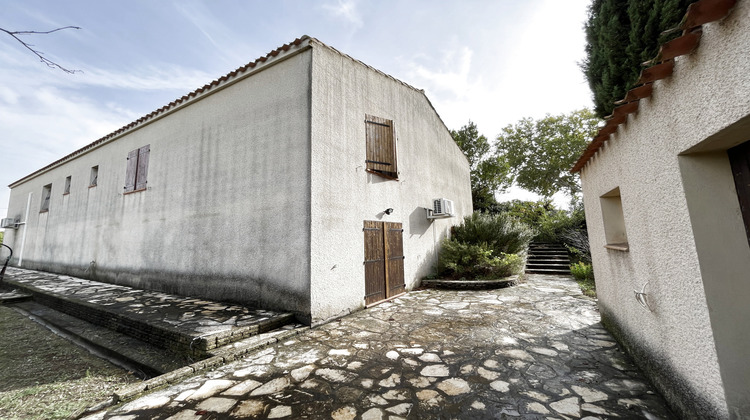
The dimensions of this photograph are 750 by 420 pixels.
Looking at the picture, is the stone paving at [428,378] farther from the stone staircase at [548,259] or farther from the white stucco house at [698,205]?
the stone staircase at [548,259]

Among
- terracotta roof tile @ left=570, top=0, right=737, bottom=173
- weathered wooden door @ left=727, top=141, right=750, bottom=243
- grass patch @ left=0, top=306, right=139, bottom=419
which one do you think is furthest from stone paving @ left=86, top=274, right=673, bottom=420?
terracotta roof tile @ left=570, top=0, right=737, bottom=173

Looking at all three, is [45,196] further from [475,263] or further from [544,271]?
[544,271]

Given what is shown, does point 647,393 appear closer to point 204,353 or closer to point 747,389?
point 747,389

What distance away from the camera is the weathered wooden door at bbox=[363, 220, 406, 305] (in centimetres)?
552

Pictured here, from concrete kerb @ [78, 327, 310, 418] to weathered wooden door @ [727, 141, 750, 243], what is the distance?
14.8ft

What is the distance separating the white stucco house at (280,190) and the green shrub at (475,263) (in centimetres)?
51

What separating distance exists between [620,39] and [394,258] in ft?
20.6

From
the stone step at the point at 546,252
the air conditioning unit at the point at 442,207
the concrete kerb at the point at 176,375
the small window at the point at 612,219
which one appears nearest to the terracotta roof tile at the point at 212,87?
the air conditioning unit at the point at 442,207

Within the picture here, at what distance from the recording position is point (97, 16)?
9.22 ft

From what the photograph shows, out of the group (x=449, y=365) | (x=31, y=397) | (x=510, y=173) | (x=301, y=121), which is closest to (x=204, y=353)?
(x=31, y=397)

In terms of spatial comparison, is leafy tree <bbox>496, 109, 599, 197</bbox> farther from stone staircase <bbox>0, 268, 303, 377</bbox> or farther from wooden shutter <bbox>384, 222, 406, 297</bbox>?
stone staircase <bbox>0, 268, 303, 377</bbox>

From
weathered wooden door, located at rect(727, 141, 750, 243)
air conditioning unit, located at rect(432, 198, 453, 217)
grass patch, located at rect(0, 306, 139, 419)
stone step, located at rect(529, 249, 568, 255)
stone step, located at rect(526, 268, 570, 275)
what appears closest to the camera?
weathered wooden door, located at rect(727, 141, 750, 243)

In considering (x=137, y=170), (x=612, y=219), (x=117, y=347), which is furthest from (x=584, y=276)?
(x=137, y=170)

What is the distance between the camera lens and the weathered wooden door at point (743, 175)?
5.00 feet
